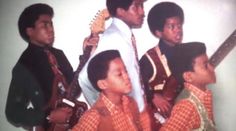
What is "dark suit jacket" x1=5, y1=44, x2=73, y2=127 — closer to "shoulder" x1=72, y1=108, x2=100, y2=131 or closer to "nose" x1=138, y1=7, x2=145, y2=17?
"shoulder" x1=72, y1=108, x2=100, y2=131

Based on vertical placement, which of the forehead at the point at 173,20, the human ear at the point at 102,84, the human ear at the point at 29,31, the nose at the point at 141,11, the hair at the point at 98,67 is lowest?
the human ear at the point at 102,84

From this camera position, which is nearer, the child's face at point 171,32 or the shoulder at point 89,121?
the shoulder at point 89,121

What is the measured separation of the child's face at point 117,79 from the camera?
1910mm

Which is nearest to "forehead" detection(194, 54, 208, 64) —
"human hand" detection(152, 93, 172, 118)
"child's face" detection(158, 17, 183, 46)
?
"child's face" detection(158, 17, 183, 46)

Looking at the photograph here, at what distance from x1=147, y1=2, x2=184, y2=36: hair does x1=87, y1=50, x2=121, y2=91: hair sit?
0.88 feet

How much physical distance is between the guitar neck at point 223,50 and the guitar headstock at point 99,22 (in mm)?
554

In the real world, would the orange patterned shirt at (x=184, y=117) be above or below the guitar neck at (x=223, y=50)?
below

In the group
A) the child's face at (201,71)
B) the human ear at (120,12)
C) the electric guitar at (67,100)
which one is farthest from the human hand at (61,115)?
the child's face at (201,71)

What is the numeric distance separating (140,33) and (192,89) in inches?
14.5

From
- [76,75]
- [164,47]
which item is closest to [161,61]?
[164,47]

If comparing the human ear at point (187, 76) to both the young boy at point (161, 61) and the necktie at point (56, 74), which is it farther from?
the necktie at point (56, 74)

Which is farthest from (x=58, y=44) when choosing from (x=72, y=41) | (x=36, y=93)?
(x=36, y=93)

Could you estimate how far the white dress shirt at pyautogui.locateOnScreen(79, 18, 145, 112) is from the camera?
6.31ft

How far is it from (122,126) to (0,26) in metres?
0.77
